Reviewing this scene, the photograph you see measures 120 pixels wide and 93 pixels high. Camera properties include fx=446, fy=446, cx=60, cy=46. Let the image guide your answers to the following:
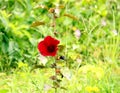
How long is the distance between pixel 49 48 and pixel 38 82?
50 centimetres

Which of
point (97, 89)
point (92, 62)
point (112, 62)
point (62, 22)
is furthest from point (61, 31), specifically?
point (97, 89)

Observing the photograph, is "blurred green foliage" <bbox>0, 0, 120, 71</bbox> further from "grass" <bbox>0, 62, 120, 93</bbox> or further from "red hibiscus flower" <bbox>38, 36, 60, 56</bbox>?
"red hibiscus flower" <bbox>38, 36, 60, 56</bbox>

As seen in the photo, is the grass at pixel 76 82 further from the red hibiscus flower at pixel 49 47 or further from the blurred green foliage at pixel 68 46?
the red hibiscus flower at pixel 49 47

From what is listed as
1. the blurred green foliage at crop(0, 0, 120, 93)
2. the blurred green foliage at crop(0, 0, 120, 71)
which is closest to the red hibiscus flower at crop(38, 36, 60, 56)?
the blurred green foliage at crop(0, 0, 120, 93)

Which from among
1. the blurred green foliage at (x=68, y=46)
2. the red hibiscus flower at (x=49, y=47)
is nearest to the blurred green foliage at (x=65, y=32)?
the blurred green foliage at (x=68, y=46)

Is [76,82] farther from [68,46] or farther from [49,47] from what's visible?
[68,46]

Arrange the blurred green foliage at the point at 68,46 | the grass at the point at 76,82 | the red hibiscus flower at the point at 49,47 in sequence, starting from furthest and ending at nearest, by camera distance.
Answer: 1. the blurred green foliage at the point at 68,46
2. the grass at the point at 76,82
3. the red hibiscus flower at the point at 49,47

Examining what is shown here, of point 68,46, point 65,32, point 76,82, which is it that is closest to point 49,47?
point 76,82

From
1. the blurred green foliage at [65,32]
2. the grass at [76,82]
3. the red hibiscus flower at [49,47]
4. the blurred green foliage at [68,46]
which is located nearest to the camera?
the red hibiscus flower at [49,47]

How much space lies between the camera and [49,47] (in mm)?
2758

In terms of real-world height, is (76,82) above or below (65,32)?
below

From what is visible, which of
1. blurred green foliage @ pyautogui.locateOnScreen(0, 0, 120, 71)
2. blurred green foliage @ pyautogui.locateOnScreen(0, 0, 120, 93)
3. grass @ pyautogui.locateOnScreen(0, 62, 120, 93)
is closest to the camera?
grass @ pyautogui.locateOnScreen(0, 62, 120, 93)

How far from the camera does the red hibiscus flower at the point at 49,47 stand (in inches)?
108

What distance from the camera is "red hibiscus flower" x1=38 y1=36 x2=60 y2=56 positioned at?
274 cm
